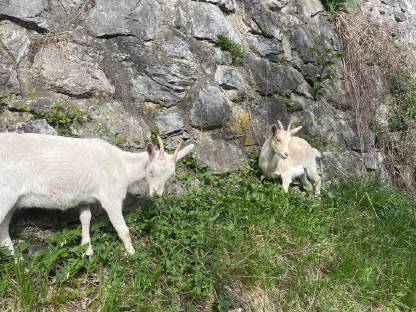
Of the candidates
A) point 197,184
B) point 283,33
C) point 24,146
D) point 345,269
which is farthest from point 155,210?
point 283,33

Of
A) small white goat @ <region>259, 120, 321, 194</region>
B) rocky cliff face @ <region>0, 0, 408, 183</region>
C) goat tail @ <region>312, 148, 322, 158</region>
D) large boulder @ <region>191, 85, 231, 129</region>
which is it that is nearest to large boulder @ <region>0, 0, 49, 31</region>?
rocky cliff face @ <region>0, 0, 408, 183</region>

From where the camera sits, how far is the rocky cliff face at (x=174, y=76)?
206 inches

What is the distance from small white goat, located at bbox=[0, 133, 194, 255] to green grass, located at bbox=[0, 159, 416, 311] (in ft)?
0.87

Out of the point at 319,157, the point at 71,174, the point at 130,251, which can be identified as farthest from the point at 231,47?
the point at 130,251

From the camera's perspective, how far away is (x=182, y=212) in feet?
16.0

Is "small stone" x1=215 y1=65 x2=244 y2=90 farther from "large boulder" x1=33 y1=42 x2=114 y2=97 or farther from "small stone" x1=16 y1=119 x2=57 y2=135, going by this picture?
"small stone" x1=16 y1=119 x2=57 y2=135

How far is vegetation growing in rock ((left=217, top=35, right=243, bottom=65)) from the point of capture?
6.62 meters

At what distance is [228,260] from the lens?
4.51 metres

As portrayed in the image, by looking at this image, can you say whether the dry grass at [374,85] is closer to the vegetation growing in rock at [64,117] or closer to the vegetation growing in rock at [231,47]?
the vegetation growing in rock at [231,47]

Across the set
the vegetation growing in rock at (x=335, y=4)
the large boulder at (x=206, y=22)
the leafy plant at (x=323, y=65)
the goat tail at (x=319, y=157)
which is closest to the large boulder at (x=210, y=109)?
the large boulder at (x=206, y=22)

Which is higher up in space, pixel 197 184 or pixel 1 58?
pixel 1 58

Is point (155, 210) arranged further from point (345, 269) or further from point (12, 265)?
point (345, 269)

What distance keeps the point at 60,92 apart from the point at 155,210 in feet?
5.38

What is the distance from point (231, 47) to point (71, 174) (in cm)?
323
